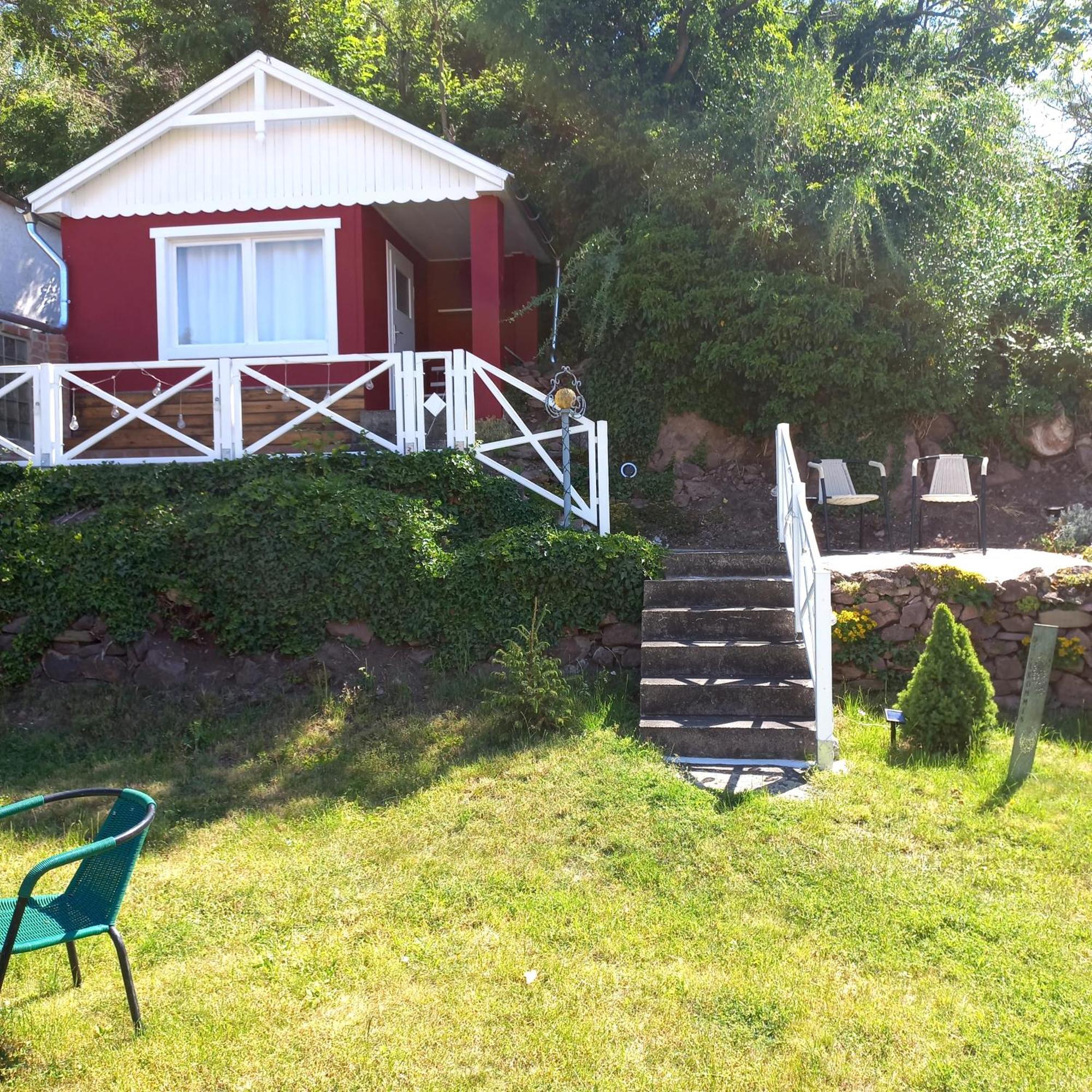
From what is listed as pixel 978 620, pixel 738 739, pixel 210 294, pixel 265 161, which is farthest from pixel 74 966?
pixel 265 161

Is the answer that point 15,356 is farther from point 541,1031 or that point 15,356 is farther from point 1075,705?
point 1075,705

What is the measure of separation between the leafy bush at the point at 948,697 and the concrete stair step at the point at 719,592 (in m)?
1.18

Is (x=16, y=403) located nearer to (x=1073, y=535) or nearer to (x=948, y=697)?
(x=948, y=697)

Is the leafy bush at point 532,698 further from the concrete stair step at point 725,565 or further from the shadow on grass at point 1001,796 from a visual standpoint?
the shadow on grass at point 1001,796

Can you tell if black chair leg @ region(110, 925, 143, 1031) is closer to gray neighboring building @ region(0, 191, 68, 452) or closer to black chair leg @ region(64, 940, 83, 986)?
black chair leg @ region(64, 940, 83, 986)

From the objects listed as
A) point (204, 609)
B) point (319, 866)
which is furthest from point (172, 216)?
point (319, 866)

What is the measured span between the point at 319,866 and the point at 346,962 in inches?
33.9

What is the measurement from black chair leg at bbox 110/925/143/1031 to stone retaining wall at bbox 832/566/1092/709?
5187mm

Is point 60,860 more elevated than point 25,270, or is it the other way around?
point 25,270

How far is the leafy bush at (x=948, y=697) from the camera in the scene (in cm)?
573

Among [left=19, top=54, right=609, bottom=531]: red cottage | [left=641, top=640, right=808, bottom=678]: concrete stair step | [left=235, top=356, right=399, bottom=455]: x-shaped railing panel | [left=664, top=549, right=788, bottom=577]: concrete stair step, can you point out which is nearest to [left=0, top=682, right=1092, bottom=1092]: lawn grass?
[left=641, top=640, right=808, bottom=678]: concrete stair step

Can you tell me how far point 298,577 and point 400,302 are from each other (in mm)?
5971

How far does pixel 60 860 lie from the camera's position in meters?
3.05

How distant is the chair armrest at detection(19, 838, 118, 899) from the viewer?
9.95ft
